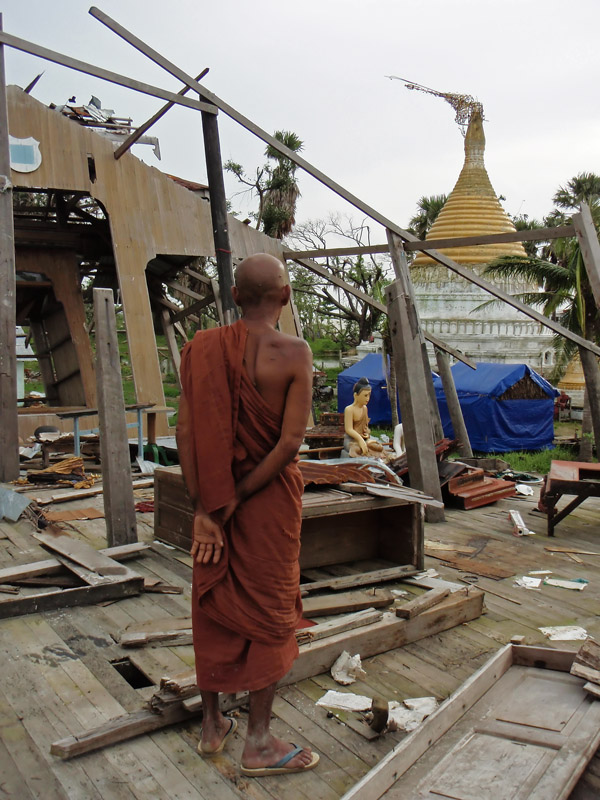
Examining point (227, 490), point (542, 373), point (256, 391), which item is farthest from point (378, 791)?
point (542, 373)

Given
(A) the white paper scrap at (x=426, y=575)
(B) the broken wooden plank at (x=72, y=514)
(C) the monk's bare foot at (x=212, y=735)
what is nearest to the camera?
(C) the monk's bare foot at (x=212, y=735)

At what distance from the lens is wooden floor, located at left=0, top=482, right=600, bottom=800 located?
2.71 metres

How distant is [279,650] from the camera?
2850 mm

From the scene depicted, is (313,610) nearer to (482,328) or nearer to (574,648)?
(574,648)

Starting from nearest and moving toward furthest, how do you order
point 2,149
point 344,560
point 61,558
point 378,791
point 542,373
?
point 378,791 < point 61,558 < point 344,560 < point 2,149 < point 542,373

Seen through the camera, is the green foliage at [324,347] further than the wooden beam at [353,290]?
Yes

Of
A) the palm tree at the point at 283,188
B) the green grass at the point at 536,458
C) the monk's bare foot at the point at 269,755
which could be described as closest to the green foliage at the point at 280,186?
the palm tree at the point at 283,188

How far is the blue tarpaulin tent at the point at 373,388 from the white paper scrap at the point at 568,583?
58.1 ft

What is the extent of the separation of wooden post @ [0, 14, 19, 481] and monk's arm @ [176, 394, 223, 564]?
5.73 meters

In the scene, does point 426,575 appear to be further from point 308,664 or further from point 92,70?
point 92,70

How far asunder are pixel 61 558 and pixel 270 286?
327 centimetres

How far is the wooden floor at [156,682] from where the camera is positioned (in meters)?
2.71

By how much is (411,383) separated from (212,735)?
4.86m

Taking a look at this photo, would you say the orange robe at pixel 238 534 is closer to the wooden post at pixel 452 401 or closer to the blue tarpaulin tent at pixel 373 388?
the wooden post at pixel 452 401
